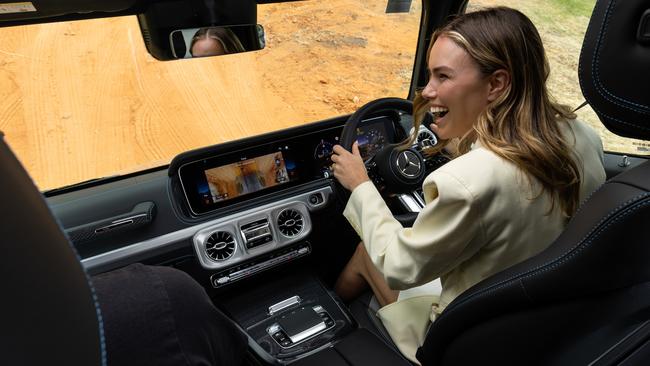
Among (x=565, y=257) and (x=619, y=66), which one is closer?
(x=619, y=66)

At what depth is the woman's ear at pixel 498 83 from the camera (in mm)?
1392

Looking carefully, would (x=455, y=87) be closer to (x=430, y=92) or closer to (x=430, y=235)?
(x=430, y=92)

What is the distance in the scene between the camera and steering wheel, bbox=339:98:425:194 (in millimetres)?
2020

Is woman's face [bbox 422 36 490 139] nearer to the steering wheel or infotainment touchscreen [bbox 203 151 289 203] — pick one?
the steering wheel

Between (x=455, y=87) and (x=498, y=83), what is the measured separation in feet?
0.41

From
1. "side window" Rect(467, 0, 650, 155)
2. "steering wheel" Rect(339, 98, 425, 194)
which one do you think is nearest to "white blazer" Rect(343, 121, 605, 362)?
"steering wheel" Rect(339, 98, 425, 194)

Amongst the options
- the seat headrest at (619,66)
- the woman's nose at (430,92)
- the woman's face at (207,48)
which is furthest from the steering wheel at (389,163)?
the seat headrest at (619,66)

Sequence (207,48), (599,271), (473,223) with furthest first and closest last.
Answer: (207,48), (473,223), (599,271)

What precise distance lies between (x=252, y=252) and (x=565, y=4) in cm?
433

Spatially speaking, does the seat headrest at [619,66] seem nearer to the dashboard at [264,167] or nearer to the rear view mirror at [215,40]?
the rear view mirror at [215,40]

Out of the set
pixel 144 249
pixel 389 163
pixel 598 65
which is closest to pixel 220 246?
pixel 144 249

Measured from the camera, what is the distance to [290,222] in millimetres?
2242

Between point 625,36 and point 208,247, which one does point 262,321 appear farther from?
point 625,36

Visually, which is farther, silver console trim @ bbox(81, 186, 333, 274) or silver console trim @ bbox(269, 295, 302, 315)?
silver console trim @ bbox(269, 295, 302, 315)
